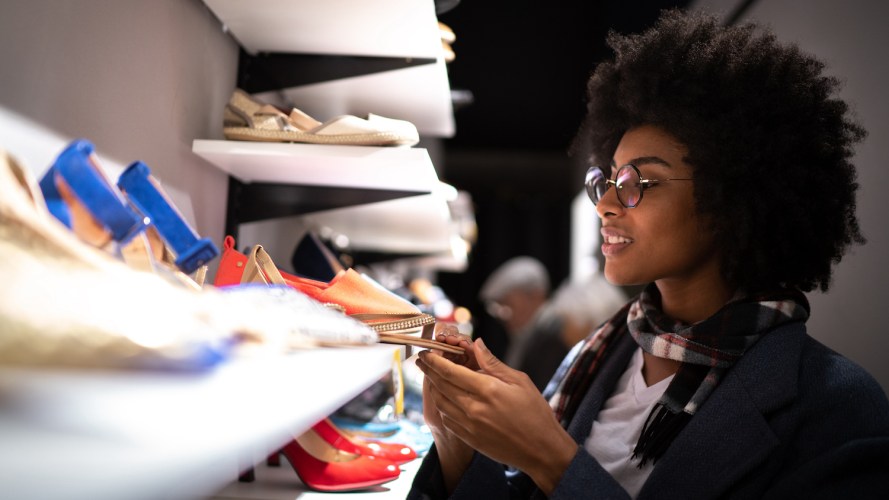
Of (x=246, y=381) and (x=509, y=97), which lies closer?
(x=246, y=381)

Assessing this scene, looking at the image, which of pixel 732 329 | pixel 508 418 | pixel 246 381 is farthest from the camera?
pixel 732 329

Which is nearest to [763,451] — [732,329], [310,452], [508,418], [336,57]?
[732,329]

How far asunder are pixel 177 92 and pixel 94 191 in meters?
0.77

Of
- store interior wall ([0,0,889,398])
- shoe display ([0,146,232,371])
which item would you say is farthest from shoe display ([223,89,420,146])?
shoe display ([0,146,232,371])

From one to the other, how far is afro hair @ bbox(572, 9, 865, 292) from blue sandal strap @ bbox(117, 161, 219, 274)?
3.36ft

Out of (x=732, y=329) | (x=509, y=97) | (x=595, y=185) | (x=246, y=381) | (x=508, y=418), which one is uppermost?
(x=246, y=381)

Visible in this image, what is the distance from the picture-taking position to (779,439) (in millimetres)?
1167

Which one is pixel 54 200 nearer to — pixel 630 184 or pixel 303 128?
pixel 303 128

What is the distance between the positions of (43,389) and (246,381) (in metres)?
0.13

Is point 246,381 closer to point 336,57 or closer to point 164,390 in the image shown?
point 164,390

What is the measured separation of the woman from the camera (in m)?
1.13

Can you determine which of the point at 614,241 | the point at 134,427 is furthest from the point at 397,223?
the point at 134,427

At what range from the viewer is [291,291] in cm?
84

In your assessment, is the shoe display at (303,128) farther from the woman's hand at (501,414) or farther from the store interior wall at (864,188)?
the store interior wall at (864,188)
